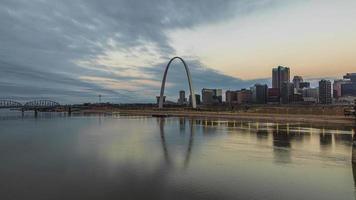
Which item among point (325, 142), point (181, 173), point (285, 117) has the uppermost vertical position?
point (285, 117)

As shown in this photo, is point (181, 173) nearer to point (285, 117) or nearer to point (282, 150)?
point (282, 150)

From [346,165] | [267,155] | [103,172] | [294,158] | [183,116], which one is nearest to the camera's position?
[103,172]

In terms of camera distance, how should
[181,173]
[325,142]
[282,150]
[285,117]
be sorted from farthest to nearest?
[285,117], [325,142], [282,150], [181,173]

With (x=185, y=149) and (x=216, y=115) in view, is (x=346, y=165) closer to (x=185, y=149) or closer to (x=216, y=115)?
(x=185, y=149)

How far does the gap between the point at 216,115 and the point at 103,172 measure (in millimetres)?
76792

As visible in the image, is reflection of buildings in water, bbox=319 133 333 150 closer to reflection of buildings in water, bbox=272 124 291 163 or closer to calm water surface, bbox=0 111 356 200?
calm water surface, bbox=0 111 356 200

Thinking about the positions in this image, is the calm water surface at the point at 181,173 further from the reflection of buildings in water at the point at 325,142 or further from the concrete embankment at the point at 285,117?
the concrete embankment at the point at 285,117

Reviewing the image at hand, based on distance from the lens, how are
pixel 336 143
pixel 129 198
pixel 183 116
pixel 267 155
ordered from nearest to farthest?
pixel 129 198, pixel 267 155, pixel 336 143, pixel 183 116

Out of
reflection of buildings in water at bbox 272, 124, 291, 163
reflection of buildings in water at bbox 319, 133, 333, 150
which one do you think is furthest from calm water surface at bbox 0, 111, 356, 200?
reflection of buildings in water at bbox 319, 133, 333, 150

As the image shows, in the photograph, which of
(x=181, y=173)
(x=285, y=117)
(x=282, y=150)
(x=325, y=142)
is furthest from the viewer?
(x=285, y=117)

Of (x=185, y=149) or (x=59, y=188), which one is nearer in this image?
(x=59, y=188)

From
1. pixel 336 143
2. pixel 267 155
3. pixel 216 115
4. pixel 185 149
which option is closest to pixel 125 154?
pixel 185 149

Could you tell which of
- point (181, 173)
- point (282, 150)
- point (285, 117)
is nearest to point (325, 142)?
point (282, 150)

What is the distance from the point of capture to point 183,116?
114m
